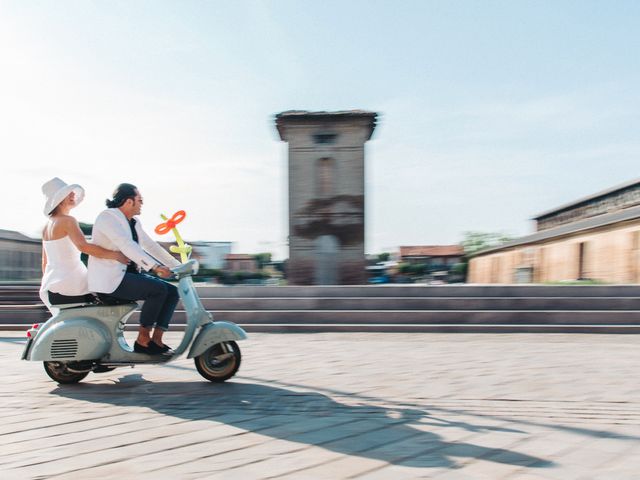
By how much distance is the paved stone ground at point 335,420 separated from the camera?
3006mm

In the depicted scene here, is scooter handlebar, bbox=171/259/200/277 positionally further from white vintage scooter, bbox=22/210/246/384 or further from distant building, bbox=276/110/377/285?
distant building, bbox=276/110/377/285

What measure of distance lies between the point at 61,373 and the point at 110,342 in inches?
22.0

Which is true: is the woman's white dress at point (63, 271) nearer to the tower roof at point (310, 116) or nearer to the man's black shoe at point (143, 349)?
the man's black shoe at point (143, 349)

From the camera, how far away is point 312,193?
77.0 ft

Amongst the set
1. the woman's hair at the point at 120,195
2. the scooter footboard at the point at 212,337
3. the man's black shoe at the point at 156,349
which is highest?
the woman's hair at the point at 120,195

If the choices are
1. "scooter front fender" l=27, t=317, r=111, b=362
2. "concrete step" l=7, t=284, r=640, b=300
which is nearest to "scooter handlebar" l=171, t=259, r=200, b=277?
"scooter front fender" l=27, t=317, r=111, b=362

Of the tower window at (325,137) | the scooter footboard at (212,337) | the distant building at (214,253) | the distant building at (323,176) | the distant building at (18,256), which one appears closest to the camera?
the scooter footboard at (212,337)

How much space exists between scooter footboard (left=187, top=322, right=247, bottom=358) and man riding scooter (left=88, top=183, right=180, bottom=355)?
0.81 feet

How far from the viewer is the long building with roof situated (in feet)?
68.6

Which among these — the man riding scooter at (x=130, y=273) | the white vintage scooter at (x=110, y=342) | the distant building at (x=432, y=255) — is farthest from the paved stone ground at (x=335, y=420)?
the distant building at (x=432, y=255)

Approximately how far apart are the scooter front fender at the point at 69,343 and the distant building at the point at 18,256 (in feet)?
102

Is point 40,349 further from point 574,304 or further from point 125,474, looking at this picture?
point 574,304

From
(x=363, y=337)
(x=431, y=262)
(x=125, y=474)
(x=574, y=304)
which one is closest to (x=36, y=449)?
(x=125, y=474)

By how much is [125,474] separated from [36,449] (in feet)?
2.42
